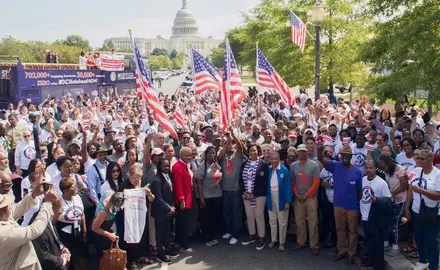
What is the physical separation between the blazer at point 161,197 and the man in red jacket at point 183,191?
0.17 metres

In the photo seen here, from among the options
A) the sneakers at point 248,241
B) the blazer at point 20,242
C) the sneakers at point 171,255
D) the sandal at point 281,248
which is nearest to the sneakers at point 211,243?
the sneakers at point 248,241

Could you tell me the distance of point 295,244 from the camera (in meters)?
7.59

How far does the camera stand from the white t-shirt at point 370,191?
622cm

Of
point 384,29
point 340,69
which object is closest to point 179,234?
point 384,29

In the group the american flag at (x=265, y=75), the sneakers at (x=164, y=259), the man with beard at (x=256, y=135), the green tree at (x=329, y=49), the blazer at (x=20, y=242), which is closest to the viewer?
the blazer at (x=20, y=242)

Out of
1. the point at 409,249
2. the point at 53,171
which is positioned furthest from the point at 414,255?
the point at 53,171

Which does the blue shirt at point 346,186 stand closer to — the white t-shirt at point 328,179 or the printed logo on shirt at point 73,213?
the white t-shirt at point 328,179

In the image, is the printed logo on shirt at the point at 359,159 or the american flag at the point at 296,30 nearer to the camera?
the printed logo on shirt at the point at 359,159

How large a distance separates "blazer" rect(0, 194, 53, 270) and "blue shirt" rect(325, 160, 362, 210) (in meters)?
4.33

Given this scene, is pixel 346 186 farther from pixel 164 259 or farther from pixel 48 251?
pixel 48 251

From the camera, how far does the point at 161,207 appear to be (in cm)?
676

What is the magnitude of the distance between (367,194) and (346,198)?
0.38 metres

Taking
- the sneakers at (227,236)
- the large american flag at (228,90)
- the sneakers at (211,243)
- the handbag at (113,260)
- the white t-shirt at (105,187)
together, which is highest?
the large american flag at (228,90)

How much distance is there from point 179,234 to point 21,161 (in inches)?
151
